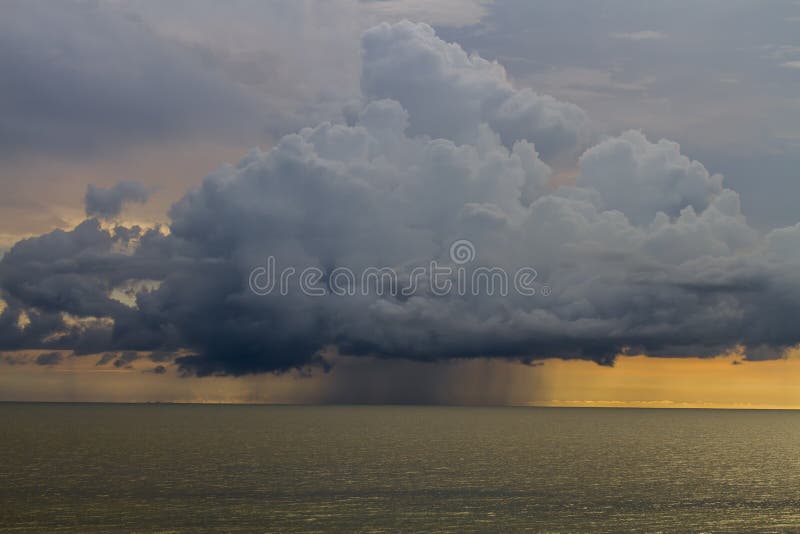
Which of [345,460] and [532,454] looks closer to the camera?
[345,460]

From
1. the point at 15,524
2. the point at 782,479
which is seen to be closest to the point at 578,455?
the point at 782,479

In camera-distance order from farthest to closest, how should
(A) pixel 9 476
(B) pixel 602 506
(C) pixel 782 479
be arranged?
(C) pixel 782 479 → (A) pixel 9 476 → (B) pixel 602 506

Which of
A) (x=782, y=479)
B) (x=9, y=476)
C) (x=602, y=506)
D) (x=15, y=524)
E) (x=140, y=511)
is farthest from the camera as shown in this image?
(x=782, y=479)

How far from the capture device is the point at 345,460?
138 m

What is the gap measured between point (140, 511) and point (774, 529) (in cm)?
6066

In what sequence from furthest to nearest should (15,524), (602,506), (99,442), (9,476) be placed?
(99,442) → (9,476) → (602,506) → (15,524)

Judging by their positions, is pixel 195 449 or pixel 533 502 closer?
pixel 533 502

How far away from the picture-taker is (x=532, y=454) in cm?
16100

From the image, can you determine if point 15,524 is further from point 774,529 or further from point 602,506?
point 774,529

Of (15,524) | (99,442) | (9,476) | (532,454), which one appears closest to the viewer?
(15,524)

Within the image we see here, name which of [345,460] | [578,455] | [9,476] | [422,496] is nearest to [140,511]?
[422,496]

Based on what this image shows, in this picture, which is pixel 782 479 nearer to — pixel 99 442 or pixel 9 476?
pixel 9 476

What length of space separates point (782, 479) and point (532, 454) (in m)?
50.0

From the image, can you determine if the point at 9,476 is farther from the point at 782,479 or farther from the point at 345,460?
the point at 782,479
